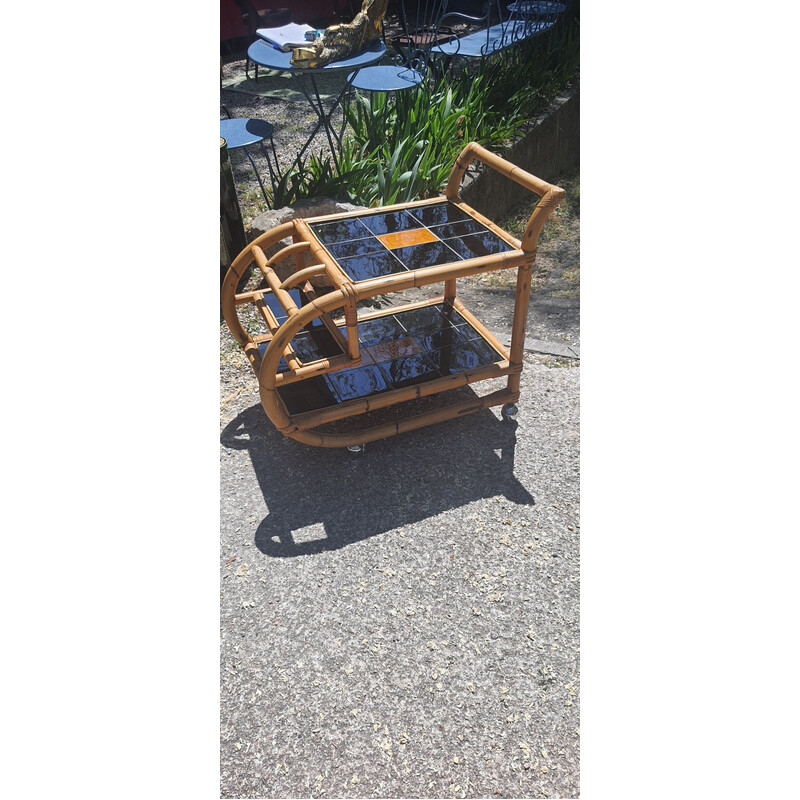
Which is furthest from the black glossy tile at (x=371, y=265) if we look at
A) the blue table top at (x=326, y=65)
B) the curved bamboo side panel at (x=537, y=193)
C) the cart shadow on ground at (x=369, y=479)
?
the blue table top at (x=326, y=65)

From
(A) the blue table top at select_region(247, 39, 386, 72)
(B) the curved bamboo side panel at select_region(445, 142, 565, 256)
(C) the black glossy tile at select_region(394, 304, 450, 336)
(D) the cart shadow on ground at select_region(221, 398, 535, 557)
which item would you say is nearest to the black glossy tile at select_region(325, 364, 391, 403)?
(D) the cart shadow on ground at select_region(221, 398, 535, 557)

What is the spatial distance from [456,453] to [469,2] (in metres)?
6.71

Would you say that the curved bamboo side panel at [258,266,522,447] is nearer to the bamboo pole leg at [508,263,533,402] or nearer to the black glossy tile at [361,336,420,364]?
the bamboo pole leg at [508,263,533,402]

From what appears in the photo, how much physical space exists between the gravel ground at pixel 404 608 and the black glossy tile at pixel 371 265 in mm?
706

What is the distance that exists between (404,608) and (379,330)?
4.48ft

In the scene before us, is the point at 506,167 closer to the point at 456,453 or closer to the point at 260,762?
the point at 456,453

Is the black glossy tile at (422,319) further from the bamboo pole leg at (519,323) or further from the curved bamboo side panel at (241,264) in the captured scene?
the curved bamboo side panel at (241,264)

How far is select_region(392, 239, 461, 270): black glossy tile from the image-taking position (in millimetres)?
2453

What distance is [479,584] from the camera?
2176 millimetres

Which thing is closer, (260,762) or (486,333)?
(260,762)

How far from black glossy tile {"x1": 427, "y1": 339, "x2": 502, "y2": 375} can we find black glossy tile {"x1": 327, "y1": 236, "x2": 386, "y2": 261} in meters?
0.53

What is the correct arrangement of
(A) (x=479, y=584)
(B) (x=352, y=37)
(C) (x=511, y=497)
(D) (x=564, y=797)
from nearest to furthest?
(D) (x=564, y=797) → (A) (x=479, y=584) → (C) (x=511, y=497) → (B) (x=352, y=37)

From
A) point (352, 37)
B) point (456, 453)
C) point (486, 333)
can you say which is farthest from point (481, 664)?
point (352, 37)

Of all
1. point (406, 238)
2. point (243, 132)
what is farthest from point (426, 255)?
point (243, 132)
